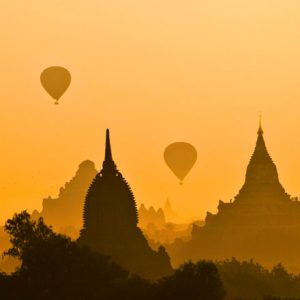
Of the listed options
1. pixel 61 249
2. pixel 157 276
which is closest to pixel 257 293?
pixel 157 276

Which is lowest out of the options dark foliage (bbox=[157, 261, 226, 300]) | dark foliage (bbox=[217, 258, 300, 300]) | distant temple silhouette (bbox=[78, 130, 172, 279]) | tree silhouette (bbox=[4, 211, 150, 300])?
dark foliage (bbox=[157, 261, 226, 300])

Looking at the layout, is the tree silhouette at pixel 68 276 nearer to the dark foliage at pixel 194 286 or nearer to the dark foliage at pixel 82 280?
the dark foliage at pixel 82 280

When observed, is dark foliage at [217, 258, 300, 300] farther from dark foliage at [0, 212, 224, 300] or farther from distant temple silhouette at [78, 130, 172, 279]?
dark foliage at [0, 212, 224, 300]

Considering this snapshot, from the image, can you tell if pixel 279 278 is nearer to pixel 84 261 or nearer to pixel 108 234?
pixel 108 234

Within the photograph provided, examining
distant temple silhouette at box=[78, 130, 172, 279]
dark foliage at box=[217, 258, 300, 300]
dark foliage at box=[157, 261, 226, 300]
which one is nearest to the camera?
dark foliage at box=[157, 261, 226, 300]

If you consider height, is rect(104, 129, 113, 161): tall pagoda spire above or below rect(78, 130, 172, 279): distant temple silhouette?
above

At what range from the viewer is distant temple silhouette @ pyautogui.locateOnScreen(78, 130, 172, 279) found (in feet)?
492

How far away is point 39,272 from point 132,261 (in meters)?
49.0

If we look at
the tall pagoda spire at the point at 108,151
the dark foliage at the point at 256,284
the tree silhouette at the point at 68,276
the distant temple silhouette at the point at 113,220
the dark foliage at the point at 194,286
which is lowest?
the dark foliage at the point at 194,286

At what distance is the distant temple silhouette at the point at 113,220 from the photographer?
150 m

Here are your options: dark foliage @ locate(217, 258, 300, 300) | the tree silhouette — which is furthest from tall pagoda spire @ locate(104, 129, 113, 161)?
the tree silhouette

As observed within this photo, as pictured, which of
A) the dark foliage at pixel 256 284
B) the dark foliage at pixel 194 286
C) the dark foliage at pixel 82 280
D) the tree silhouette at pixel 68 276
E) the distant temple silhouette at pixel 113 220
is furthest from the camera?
the distant temple silhouette at pixel 113 220

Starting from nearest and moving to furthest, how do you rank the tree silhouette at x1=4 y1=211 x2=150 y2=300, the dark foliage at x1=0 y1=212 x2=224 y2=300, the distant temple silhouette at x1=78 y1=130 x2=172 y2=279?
1. the dark foliage at x1=0 y1=212 x2=224 y2=300
2. the tree silhouette at x1=4 y1=211 x2=150 y2=300
3. the distant temple silhouette at x1=78 y1=130 x2=172 y2=279

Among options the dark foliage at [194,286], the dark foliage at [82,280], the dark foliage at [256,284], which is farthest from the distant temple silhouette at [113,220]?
the dark foliage at [194,286]
